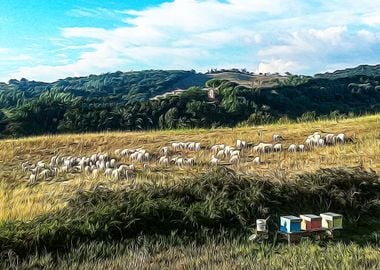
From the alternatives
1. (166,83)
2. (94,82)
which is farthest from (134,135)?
(94,82)

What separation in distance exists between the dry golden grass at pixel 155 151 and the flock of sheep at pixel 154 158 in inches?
10.6

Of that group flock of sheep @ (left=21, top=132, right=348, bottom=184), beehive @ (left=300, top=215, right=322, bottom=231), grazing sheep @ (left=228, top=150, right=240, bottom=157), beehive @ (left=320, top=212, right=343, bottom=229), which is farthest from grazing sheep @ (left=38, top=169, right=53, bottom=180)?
beehive @ (left=320, top=212, right=343, bottom=229)

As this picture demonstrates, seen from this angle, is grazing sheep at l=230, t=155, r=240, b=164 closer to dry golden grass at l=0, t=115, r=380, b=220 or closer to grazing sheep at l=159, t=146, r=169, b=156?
dry golden grass at l=0, t=115, r=380, b=220

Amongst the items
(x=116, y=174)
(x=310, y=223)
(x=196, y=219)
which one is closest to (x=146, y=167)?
(x=116, y=174)

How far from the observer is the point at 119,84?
12600cm

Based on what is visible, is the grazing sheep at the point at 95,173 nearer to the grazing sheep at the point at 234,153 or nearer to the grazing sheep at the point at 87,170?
the grazing sheep at the point at 87,170

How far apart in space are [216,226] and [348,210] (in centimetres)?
297

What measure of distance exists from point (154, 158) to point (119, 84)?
Result: 111568 millimetres

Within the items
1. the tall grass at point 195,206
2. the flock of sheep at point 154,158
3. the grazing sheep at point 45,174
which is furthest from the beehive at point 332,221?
the grazing sheep at point 45,174

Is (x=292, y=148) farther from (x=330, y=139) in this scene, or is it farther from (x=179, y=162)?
(x=179, y=162)

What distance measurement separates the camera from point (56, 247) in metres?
7.78

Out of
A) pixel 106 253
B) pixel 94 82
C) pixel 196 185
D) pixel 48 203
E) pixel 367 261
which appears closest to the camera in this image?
pixel 367 261

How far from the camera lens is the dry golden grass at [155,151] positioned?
11812 mm

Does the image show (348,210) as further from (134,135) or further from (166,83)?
(166,83)
